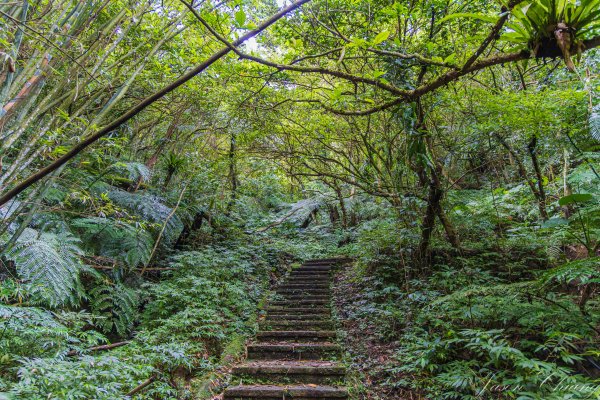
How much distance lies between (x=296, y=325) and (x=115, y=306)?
8.41 feet

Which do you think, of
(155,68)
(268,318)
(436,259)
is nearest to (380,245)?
(436,259)

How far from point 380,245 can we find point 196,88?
4159 millimetres

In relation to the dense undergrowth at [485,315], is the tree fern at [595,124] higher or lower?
higher

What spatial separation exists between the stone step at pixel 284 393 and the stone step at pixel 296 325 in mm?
1570

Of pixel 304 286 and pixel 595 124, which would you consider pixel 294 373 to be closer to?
pixel 304 286

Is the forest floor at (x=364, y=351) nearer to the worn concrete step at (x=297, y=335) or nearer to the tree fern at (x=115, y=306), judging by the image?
the worn concrete step at (x=297, y=335)

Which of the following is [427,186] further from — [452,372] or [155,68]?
[155,68]

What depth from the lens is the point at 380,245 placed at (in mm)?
6141

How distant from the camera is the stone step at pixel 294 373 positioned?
3.63 metres

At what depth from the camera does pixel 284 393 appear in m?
3.34

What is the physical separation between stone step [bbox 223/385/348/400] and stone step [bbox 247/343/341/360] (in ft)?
2.69

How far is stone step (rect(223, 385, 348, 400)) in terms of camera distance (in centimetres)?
329

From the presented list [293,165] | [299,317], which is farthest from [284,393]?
[293,165]

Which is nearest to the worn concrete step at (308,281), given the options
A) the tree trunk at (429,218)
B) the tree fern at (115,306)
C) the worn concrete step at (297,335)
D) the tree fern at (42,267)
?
the worn concrete step at (297,335)
